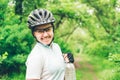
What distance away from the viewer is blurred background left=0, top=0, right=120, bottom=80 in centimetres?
1231

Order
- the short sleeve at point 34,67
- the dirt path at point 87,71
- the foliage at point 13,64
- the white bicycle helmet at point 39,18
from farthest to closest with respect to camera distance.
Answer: the dirt path at point 87,71 → the foliage at point 13,64 → the white bicycle helmet at point 39,18 → the short sleeve at point 34,67

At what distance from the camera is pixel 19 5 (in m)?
19.0

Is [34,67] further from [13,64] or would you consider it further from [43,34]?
[13,64]

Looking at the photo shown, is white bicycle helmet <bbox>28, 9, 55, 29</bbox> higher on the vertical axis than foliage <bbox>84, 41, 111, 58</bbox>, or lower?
higher

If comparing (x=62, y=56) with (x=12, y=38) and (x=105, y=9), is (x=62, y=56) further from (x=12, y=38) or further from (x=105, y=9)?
(x=105, y=9)

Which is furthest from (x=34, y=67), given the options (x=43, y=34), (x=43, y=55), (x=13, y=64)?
(x=13, y=64)

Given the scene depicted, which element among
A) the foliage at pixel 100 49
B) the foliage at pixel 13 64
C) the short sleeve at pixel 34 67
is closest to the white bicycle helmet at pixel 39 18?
the short sleeve at pixel 34 67

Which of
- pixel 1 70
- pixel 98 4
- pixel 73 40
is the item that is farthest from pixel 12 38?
pixel 73 40

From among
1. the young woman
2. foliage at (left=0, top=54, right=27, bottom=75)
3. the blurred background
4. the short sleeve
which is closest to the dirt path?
the blurred background

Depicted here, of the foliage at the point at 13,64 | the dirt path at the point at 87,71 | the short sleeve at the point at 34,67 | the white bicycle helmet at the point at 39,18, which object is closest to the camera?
the short sleeve at the point at 34,67

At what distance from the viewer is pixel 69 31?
1346 inches

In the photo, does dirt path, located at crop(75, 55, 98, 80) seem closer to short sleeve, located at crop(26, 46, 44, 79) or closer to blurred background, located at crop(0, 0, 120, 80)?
blurred background, located at crop(0, 0, 120, 80)

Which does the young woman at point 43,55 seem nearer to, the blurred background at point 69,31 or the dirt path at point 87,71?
the blurred background at point 69,31

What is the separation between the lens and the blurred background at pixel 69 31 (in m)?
12.3
